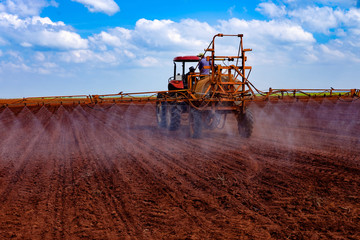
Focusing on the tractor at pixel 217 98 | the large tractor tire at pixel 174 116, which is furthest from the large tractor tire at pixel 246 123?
the large tractor tire at pixel 174 116

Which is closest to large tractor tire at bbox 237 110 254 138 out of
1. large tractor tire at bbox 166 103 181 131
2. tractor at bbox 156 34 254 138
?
tractor at bbox 156 34 254 138

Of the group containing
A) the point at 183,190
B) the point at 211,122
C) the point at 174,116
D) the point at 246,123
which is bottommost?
the point at 183,190

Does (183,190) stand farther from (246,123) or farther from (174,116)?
(174,116)

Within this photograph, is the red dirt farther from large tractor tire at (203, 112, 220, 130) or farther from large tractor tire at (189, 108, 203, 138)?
large tractor tire at (203, 112, 220, 130)

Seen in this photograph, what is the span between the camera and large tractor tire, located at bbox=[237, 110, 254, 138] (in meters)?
11.0

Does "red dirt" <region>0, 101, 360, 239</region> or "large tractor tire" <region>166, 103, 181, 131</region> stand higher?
"large tractor tire" <region>166, 103, 181, 131</region>

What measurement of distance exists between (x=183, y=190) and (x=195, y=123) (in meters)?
5.63

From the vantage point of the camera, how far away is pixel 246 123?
36.5 feet

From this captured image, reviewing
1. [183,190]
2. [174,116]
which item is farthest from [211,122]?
[183,190]

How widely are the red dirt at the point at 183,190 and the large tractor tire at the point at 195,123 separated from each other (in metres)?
0.95

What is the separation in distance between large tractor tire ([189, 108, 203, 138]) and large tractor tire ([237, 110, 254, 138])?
1.41 m

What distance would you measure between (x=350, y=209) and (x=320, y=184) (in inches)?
45.4

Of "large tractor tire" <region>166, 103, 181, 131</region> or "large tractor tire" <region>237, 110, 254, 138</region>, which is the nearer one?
"large tractor tire" <region>237, 110, 254, 138</region>

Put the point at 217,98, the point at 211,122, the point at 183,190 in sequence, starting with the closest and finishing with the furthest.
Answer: the point at 183,190 → the point at 217,98 → the point at 211,122
